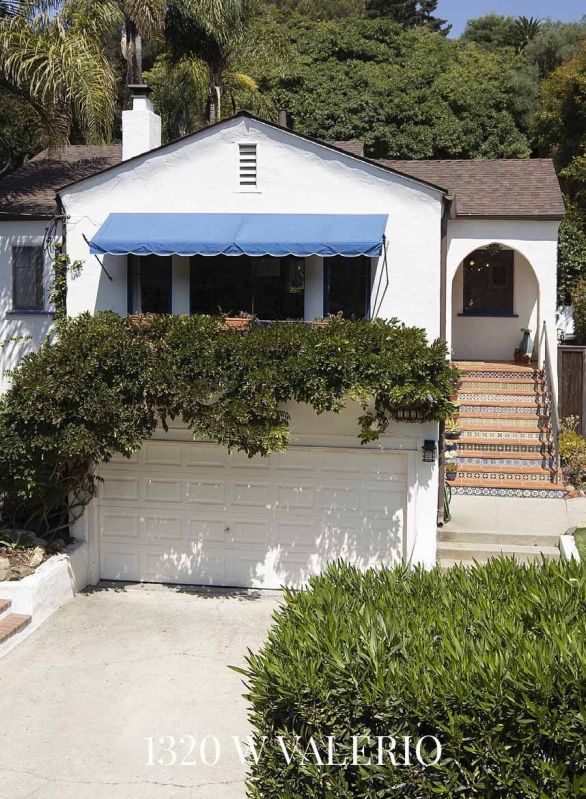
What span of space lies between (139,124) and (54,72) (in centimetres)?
176

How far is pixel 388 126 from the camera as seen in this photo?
110 ft

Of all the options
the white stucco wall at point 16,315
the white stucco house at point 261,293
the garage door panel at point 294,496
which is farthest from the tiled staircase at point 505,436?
the white stucco wall at point 16,315

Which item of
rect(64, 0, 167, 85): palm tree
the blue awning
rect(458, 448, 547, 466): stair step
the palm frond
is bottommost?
rect(458, 448, 547, 466): stair step

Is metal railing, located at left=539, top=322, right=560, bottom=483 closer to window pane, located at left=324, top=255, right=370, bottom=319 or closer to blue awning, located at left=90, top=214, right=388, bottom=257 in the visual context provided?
window pane, located at left=324, top=255, right=370, bottom=319

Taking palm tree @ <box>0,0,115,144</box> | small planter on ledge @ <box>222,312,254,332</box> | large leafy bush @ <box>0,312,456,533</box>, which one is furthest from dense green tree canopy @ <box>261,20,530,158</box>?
large leafy bush @ <box>0,312,456,533</box>

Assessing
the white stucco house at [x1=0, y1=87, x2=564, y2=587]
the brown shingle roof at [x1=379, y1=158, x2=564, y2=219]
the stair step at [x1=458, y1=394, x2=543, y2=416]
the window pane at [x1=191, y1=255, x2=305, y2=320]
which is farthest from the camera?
the stair step at [x1=458, y1=394, x2=543, y2=416]

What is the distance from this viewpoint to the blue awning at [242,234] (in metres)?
13.1

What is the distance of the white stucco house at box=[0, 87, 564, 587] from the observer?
13484 millimetres

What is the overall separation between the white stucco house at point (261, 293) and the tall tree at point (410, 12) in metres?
43.3

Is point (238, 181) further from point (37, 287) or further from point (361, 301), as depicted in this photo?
point (37, 287)

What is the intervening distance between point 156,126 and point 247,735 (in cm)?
1148

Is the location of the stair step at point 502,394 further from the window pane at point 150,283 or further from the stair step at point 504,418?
the window pane at point 150,283

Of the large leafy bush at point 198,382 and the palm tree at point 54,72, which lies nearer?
the large leafy bush at point 198,382

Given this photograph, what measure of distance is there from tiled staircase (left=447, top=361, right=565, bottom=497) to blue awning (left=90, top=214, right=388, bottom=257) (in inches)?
160
